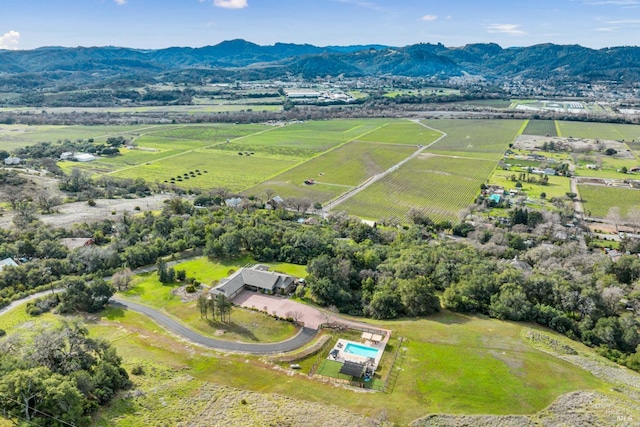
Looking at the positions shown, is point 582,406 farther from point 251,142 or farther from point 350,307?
point 251,142

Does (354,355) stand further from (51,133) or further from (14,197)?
(51,133)

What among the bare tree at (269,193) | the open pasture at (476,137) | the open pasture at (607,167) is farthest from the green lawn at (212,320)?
the open pasture at (476,137)

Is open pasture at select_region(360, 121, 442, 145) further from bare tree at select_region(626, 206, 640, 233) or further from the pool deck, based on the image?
the pool deck

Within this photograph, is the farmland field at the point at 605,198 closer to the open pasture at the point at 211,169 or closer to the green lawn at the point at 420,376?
the green lawn at the point at 420,376

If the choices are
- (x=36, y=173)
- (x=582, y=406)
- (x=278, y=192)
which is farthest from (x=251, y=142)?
(x=582, y=406)

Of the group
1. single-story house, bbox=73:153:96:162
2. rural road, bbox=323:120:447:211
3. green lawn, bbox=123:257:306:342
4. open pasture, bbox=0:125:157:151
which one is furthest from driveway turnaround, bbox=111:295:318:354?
open pasture, bbox=0:125:157:151

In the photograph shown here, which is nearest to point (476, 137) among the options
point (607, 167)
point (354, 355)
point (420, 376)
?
point (607, 167)
